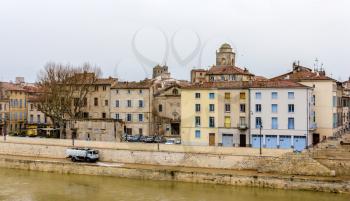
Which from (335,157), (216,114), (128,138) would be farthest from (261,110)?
(128,138)

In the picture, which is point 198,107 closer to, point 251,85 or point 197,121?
point 197,121

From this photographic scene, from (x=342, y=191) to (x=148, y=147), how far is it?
16596 millimetres

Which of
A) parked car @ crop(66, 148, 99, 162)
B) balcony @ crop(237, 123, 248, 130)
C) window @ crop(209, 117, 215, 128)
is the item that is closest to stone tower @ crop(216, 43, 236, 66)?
window @ crop(209, 117, 215, 128)

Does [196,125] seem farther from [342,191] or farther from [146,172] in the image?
[342,191]

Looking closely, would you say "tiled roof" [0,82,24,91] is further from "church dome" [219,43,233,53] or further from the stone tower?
"church dome" [219,43,233,53]

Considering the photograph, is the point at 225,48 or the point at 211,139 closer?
the point at 211,139

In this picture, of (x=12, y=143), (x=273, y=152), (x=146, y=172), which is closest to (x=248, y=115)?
(x=273, y=152)

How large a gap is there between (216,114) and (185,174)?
396 inches

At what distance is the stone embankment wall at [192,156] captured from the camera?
3734 cm

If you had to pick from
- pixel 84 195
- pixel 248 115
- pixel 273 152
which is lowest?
pixel 84 195

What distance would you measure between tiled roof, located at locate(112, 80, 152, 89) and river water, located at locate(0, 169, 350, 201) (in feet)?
63.1

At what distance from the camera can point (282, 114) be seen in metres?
44.1

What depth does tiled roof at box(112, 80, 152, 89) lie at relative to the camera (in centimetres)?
5784

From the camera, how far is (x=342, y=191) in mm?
33438
